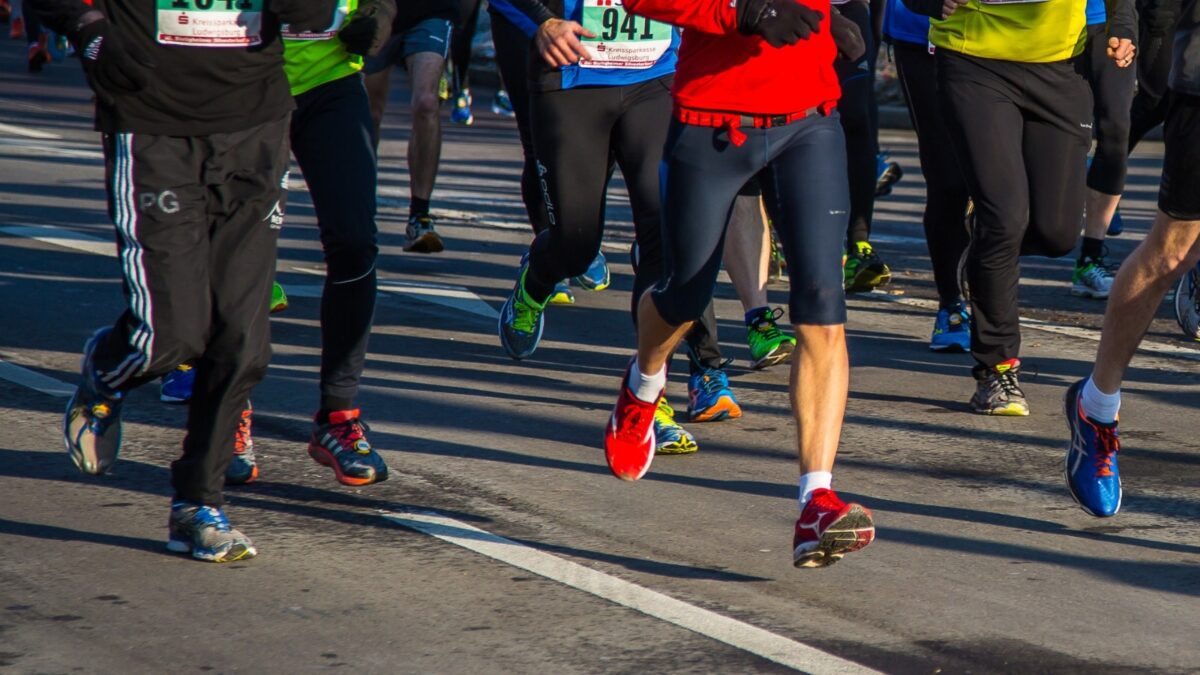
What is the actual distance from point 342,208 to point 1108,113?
4.20 m

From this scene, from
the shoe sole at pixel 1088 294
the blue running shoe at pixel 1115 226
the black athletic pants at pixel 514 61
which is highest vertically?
the black athletic pants at pixel 514 61

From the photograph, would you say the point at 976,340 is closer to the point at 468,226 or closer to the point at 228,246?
the point at 228,246

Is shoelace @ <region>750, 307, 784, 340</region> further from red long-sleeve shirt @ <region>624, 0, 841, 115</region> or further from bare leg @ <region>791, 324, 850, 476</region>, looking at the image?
bare leg @ <region>791, 324, 850, 476</region>

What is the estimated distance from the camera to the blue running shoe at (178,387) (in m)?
6.57

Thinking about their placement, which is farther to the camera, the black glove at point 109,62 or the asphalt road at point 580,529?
the black glove at point 109,62

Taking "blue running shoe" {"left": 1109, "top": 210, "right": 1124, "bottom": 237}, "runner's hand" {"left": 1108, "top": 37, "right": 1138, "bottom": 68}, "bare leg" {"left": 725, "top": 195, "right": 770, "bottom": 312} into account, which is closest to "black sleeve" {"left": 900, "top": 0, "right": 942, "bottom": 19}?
"runner's hand" {"left": 1108, "top": 37, "right": 1138, "bottom": 68}

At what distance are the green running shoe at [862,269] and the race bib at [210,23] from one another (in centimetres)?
504

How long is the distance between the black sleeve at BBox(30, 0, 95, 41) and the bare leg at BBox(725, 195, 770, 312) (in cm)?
321

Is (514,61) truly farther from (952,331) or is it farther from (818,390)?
(818,390)

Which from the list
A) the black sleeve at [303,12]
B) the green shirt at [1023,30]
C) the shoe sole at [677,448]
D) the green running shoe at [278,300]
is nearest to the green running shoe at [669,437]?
the shoe sole at [677,448]

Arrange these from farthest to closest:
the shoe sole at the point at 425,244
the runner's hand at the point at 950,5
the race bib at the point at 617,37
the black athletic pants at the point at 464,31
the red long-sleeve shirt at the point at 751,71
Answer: the shoe sole at the point at 425,244
the black athletic pants at the point at 464,31
the runner's hand at the point at 950,5
the race bib at the point at 617,37
the red long-sleeve shirt at the point at 751,71

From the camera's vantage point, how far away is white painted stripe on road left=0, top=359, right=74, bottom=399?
6676 mm

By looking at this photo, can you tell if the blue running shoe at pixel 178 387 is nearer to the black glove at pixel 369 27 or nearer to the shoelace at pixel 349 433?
the shoelace at pixel 349 433

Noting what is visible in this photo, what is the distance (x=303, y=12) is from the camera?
15.5 feet
